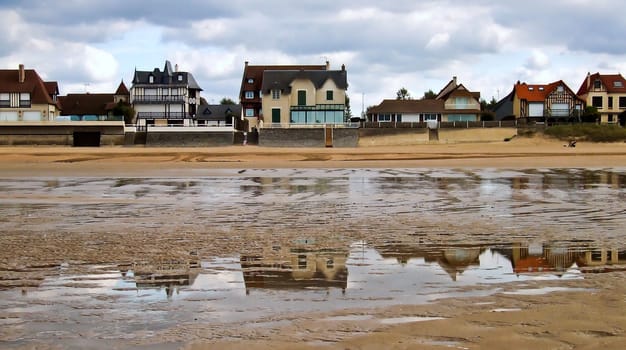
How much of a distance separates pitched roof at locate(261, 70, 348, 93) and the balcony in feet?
37.2

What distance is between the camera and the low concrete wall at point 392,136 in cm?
6044

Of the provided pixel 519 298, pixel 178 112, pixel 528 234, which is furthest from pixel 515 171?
pixel 178 112

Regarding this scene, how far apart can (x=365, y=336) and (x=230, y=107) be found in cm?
7486

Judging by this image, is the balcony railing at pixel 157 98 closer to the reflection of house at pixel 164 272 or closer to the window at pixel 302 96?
the window at pixel 302 96

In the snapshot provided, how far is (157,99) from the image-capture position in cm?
7625

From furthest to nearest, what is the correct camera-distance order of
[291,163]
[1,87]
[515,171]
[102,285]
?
[1,87]
[291,163]
[515,171]
[102,285]

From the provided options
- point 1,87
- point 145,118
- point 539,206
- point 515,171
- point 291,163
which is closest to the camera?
point 539,206

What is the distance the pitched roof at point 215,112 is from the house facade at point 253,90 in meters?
3.31

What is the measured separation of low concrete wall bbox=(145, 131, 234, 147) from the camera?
2282 inches

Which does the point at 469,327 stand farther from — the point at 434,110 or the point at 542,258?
the point at 434,110

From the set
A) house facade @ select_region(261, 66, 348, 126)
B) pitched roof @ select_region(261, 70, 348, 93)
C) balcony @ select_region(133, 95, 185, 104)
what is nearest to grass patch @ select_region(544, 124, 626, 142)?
house facade @ select_region(261, 66, 348, 126)

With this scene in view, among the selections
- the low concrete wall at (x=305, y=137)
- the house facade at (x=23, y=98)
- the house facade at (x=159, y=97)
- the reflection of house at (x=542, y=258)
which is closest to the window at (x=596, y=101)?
the low concrete wall at (x=305, y=137)

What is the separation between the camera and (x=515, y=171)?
30531mm

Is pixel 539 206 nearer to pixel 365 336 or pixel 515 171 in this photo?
pixel 365 336
